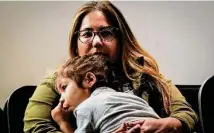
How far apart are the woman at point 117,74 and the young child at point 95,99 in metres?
0.05

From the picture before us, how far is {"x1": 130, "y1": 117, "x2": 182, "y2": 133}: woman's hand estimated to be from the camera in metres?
0.79

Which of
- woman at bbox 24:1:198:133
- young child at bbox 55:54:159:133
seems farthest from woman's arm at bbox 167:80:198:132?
young child at bbox 55:54:159:133

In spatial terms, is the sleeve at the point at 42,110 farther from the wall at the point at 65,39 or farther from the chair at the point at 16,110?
the wall at the point at 65,39

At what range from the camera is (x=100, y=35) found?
1.00 metres

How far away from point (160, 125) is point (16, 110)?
0.51 m

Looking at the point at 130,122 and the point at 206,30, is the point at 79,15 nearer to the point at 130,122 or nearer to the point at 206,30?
the point at 130,122

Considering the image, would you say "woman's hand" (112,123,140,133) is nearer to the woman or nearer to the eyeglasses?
the woman

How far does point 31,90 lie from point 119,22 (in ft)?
1.32

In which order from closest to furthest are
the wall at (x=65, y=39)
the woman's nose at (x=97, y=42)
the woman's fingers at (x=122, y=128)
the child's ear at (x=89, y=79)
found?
the woman's fingers at (x=122, y=128), the child's ear at (x=89, y=79), the woman's nose at (x=97, y=42), the wall at (x=65, y=39)

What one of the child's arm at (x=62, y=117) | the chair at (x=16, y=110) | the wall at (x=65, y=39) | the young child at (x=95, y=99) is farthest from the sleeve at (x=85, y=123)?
the wall at (x=65, y=39)

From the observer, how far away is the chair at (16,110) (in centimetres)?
108

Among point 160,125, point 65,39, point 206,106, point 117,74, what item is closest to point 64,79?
point 117,74

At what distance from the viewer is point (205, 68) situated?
162cm

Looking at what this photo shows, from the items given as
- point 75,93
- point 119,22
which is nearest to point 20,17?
point 119,22
